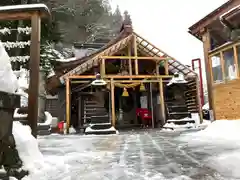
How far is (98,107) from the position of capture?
1268 centimetres

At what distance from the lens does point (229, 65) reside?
28.1ft

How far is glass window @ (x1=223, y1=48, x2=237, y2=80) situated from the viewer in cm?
839

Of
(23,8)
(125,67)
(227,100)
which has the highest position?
(125,67)

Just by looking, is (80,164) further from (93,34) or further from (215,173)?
(93,34)

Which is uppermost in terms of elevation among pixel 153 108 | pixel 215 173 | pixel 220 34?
pixel 220 34

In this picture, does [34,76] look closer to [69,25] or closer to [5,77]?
[5,77]

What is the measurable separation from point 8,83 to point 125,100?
44.4 ft

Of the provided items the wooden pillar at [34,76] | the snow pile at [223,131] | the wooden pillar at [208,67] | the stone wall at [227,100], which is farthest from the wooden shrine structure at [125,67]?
the wooden pillar at [34,76]

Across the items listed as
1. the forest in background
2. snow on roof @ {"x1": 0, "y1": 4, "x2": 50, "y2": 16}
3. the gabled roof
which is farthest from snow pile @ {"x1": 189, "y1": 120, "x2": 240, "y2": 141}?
the forest in background

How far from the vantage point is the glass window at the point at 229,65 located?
8.39 metres

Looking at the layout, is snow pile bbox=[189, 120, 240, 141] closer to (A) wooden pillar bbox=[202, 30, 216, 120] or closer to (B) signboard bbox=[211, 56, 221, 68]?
(A) wooden pillar bbox=[202, 30, 216, 120]

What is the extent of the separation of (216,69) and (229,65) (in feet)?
2.41

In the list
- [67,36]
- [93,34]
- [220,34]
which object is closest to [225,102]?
[220,34]

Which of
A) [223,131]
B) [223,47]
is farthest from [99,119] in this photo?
[223,47]
